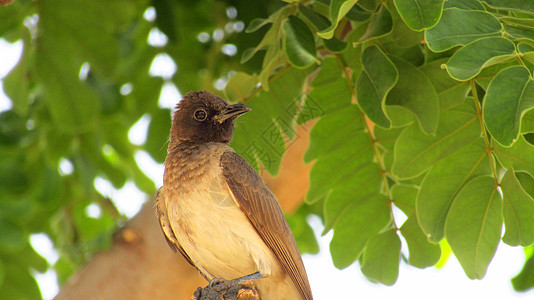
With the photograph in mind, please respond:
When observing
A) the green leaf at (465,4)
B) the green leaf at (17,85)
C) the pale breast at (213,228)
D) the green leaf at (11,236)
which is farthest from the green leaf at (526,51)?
the green leaf at (11,236)

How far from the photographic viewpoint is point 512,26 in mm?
2545

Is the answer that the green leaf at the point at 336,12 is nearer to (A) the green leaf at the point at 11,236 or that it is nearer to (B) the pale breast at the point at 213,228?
(B) the pale breast at the point at 213,228

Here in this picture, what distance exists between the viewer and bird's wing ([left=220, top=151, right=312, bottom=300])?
2.91m

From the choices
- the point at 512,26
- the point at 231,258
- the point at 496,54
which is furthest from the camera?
the point at 231,258

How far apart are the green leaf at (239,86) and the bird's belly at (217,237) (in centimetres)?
54

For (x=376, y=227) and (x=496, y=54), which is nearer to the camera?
(x=496, y=54)

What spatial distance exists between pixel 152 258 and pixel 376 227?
1.73 meters

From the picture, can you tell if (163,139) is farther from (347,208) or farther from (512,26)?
(512,26)

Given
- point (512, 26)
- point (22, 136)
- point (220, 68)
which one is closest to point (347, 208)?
point (512, 26)

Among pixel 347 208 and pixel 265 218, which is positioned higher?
pixel 265 218

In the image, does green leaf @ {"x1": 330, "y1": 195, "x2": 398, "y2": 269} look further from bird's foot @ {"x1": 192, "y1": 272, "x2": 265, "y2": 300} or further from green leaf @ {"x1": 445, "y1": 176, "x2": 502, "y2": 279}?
bird's foot @ {"x1": 192, "y1": 272, "x2": 265, "y2": 300}

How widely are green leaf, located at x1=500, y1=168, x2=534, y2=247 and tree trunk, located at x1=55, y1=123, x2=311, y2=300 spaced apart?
151 centimetres

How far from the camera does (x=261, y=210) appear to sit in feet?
9.68

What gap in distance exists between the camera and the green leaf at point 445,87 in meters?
2.95
